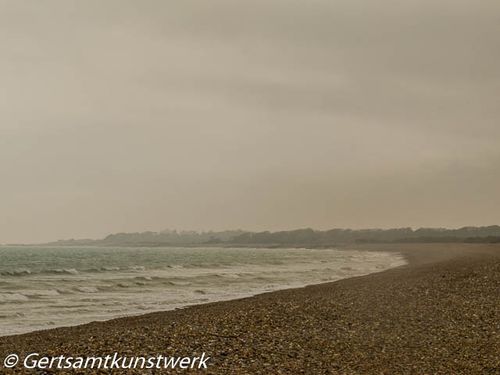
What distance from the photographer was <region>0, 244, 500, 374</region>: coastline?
44.5ft

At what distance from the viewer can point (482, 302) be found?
2231 centimetres

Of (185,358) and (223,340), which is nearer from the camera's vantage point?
(185,358)

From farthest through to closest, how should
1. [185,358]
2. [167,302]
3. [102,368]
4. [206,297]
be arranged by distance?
[206,297], [167,302], [185,358], [102,368]

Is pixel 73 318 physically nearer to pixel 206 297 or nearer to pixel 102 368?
pixel 206 297

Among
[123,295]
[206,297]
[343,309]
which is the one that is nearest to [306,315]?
[343,309]

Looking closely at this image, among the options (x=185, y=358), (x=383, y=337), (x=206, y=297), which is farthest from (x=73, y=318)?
(x=383, y=337)

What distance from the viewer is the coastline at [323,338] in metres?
13.6

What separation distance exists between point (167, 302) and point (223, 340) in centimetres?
1805

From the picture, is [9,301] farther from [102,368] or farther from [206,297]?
[102,368]

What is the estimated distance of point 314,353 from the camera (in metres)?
14.6

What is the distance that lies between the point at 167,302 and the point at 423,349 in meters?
21.1

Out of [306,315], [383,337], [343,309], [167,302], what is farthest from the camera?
[167,302]

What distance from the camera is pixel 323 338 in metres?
16.5

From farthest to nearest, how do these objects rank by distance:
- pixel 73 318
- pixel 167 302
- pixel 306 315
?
1. pixel 167 302
2. pixel 73 318
3. pixel 306 315
